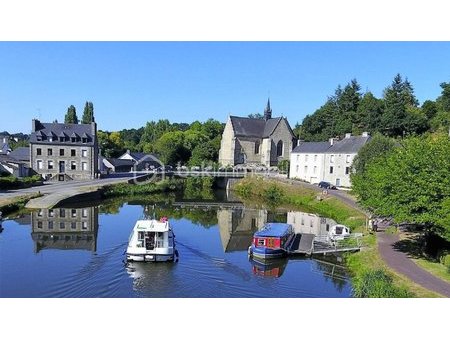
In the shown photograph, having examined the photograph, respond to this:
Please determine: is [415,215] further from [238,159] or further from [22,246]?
[238,159]

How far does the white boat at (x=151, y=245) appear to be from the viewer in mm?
19719

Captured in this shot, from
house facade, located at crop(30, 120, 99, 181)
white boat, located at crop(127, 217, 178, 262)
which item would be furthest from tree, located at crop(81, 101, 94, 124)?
white boat, located at crop(127, 217, 178, 262)

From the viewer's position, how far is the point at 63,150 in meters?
52.5

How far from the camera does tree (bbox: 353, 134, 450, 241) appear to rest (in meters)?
17.3

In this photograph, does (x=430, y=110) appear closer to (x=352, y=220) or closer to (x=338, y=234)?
(x=352, y=220)

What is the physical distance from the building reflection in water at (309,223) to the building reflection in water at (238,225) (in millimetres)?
2759

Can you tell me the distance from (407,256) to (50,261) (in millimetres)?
18546

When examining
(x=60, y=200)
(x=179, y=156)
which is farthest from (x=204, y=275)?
(x=179, y=156)

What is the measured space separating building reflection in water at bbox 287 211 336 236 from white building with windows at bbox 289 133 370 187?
13757 mm

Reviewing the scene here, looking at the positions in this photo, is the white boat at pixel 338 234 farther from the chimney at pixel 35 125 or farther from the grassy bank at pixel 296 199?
the chimney at pixel 35 125

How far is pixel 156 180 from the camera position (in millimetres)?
59062

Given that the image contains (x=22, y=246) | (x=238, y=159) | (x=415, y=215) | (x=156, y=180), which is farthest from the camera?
(x=238, y=159)

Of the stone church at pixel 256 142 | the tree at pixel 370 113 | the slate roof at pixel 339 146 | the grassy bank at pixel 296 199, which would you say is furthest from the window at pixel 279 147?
the grassy bank at pixel 296 199

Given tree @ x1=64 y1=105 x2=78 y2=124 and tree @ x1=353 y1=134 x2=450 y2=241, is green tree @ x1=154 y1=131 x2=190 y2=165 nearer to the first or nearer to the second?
tree @ x1=64 y1=105 x2=78 y2=124
